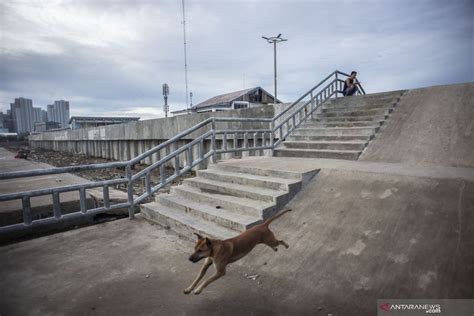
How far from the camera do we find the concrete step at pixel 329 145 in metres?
6.61

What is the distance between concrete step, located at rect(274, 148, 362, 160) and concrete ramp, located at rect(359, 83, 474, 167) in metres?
0.23

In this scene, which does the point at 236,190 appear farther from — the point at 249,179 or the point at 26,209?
the point at 26,209

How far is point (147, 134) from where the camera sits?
1758 cm

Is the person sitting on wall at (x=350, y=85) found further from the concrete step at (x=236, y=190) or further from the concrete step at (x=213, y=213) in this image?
the concrete step at (x=213, y=213)

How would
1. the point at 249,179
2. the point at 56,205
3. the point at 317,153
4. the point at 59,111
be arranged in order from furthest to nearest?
the point at 59,111 → the point at 317,153 → the point at 249,179 → the point at 56,205

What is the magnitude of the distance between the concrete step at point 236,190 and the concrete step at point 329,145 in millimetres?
2993

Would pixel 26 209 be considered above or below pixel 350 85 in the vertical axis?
below

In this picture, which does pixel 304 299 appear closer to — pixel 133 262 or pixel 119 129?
pixel 133 262

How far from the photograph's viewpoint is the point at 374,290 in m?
2.67

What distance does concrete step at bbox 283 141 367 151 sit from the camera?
6.61 metres

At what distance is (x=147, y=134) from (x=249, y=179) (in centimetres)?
1396

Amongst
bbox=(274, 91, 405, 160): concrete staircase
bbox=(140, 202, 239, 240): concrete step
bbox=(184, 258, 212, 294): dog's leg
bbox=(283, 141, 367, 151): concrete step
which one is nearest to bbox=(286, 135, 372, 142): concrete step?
bbox=(274, 91, 405, 160): concrete staircase

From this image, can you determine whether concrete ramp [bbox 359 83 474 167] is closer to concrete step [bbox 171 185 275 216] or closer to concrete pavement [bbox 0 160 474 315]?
concrete pavement [bbox 0 160 474 315]

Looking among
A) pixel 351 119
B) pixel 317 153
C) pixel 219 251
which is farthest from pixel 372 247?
pixel 351 119
